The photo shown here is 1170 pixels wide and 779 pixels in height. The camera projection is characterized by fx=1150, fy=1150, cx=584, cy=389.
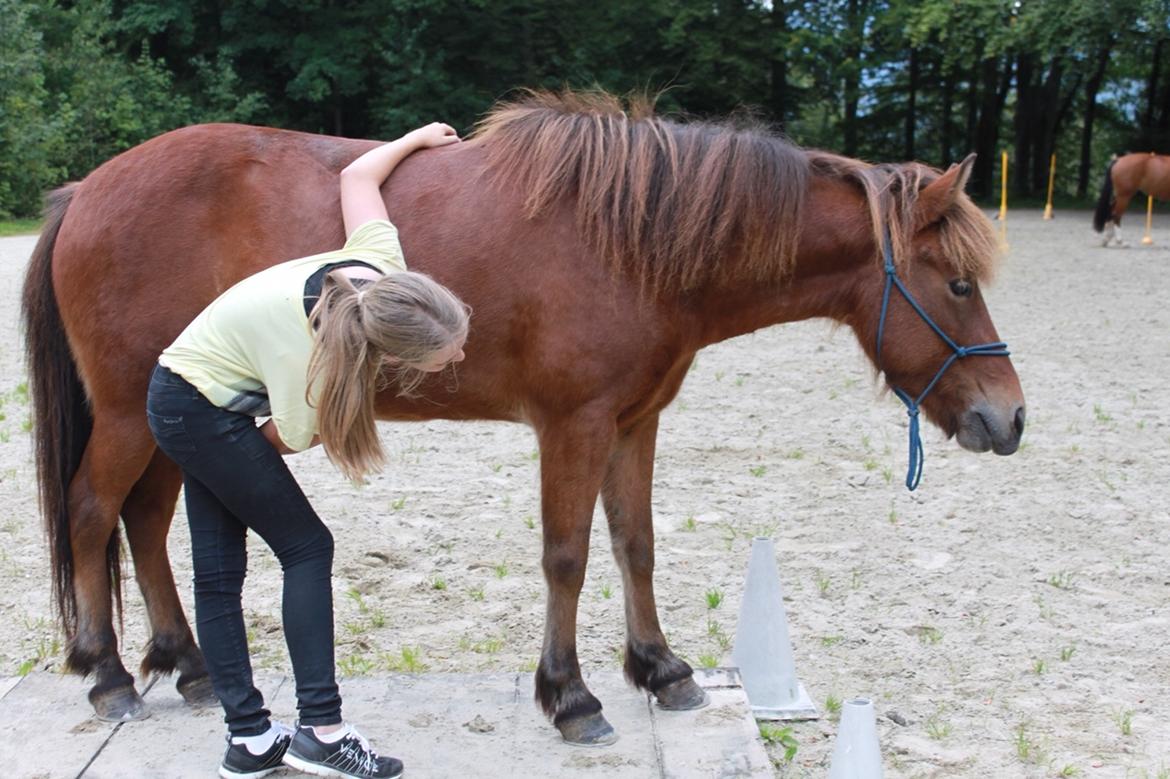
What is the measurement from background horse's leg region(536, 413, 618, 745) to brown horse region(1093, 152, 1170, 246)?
16151 mm

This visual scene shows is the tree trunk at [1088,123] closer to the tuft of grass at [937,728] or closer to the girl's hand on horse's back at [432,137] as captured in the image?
the tuft of grass at [937,728]

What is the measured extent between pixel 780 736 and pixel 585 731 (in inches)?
26.0

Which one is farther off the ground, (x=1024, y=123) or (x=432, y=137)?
(x=1024, y=123)

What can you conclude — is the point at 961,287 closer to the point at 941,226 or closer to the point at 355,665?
the point at 941,226

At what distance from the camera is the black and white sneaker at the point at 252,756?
9.99ft

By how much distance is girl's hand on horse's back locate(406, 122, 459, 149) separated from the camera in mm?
3620

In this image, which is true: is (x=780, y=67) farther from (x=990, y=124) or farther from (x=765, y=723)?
(x=765, y=723)

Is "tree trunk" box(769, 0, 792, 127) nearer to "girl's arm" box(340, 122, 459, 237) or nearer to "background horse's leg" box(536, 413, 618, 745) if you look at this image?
"girl's arm" box(340, 122, 459, 237)

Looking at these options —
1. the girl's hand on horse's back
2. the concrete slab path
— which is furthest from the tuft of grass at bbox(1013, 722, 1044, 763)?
the girl's hand on horse's back

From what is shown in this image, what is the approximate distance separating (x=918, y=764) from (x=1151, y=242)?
1690cm

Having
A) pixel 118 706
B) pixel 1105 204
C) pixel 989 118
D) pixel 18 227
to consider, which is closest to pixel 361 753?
pixel 118 706

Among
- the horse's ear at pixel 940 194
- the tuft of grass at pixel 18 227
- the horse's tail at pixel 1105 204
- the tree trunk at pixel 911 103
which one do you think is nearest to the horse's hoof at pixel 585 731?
the horse's ear at pixel 940 194

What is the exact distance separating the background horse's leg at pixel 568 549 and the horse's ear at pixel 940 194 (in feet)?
3.63

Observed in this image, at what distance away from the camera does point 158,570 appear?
3666 millimetres
